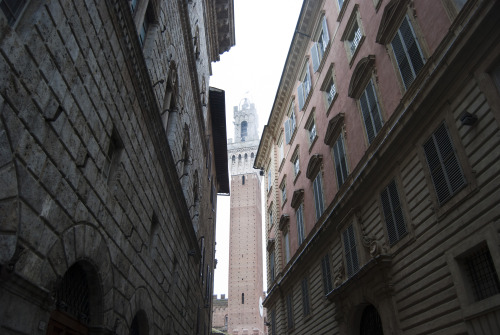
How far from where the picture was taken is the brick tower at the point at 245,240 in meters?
61.9

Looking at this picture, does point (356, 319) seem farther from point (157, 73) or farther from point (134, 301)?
point (157, 73)

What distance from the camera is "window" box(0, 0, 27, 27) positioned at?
4.21 metres

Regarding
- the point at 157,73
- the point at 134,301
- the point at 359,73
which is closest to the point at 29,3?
the point at 157,73

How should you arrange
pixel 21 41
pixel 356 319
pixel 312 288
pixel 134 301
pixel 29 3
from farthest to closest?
pixel 312 288 → pixel 356 319 → pixel 134 301 → pixel 29 3 → pixel 21 41

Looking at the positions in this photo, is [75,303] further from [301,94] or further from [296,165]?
[301,94]

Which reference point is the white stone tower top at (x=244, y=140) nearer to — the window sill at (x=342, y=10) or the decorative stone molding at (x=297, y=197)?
the decorative stone molding at (x=297, y=197)

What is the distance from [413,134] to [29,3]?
28.2 feet

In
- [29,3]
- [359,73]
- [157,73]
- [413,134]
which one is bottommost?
[29,3]

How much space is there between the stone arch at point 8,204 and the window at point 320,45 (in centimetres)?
1583

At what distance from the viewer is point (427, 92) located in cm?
902

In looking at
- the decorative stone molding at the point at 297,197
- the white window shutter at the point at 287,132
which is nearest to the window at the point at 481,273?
the decorative stone molding at the point at 297,197

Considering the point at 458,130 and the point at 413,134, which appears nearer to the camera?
the point at 458,130

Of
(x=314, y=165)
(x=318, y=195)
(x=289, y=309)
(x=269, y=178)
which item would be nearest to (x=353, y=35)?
(x=314, y=165)

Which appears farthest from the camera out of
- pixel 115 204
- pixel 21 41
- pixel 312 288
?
pixel 312 288
